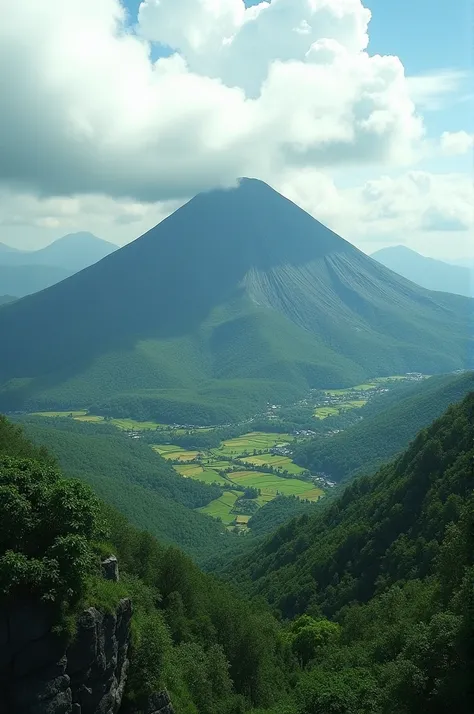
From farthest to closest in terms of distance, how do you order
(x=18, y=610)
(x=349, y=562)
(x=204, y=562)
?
(x=204, y=562) < (x=349, y=562) < (x=18, y=610)

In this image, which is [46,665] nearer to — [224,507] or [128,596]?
[128,596]

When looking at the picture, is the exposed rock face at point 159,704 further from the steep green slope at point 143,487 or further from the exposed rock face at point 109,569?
the steep green slope at point 143,487

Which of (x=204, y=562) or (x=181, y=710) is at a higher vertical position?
(x=181, y=710)

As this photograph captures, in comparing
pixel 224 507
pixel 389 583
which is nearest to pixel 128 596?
pixel 389 583

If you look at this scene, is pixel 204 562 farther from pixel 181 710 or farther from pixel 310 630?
pixel 181 710

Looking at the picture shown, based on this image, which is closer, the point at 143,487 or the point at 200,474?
the point at 143,487

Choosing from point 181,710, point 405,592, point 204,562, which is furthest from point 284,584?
point 181,710

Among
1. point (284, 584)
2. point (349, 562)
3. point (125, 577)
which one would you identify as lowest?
→ point (284, 584)
